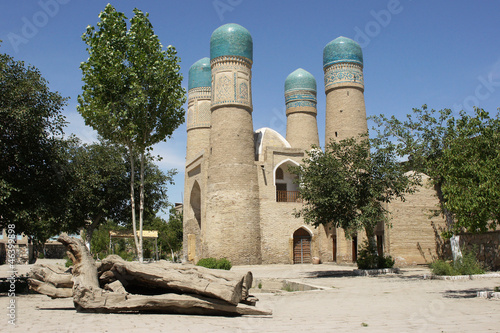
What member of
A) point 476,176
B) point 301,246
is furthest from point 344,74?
point 476,176

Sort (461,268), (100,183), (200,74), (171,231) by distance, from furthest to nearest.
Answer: (171,231) → (200,74) → (100,183) → (461,268)

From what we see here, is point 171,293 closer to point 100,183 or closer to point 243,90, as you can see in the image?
point 100,183

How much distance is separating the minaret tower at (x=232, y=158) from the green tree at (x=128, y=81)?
31.0 ft

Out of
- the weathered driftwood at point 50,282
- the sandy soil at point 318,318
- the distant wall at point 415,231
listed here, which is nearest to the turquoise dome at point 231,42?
the distant wall at point 415,231

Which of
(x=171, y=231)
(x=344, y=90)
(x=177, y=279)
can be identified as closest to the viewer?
(x=177, y=279)

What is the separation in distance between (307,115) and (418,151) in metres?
16.5

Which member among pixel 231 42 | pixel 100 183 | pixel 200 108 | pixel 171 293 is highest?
pixel 231 42

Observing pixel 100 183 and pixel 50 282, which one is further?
pixel 100 183

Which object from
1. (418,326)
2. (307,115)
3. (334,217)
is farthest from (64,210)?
(307,115)

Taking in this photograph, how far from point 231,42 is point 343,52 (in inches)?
268

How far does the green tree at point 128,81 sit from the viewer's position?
14.6m

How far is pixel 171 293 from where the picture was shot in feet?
22.2

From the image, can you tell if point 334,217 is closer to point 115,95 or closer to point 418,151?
point 418,151

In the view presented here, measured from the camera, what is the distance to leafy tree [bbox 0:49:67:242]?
1077 centimetres
